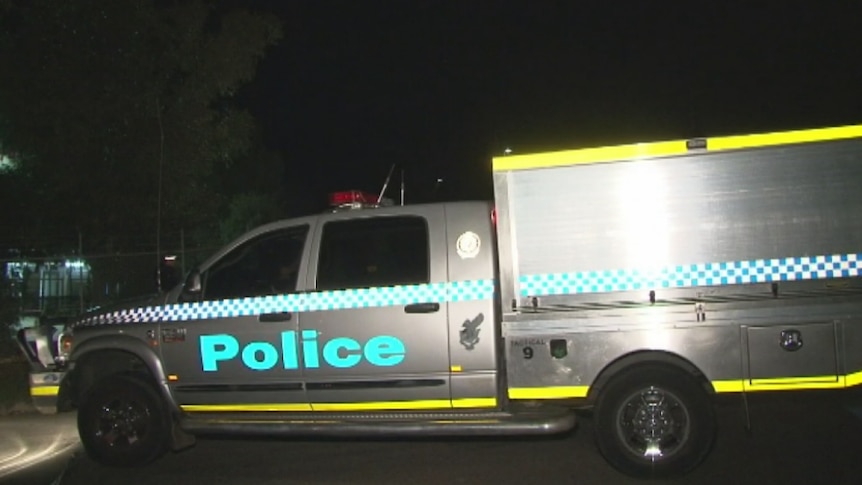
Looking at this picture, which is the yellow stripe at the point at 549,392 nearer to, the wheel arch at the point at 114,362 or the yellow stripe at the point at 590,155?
the yellow stripe at the point at 590,155

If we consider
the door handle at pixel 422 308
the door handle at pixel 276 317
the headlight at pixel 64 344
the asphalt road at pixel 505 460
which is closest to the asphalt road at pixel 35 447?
the asphalt road at pixel 505 460

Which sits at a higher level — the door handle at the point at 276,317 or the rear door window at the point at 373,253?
the rear door window at the point at 373,253

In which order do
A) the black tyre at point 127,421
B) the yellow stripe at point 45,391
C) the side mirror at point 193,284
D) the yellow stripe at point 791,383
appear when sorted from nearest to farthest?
1. the yellow stripe at point 791,383
2. the side mirror at point 193,284
3. the black tyre at point 127,421
4. the yellow stripe at point 45,391

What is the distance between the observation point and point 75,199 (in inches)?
496

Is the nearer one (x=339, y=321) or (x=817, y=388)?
(x=817, y=388)

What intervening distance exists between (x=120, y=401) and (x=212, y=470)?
93 centimetres

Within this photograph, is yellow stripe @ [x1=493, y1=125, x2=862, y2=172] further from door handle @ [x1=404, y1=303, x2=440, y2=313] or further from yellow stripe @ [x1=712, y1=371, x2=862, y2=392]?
yellow stripe @ [x1=712, y1=371, x2=862, y2=392]

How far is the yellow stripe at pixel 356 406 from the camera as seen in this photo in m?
5.64

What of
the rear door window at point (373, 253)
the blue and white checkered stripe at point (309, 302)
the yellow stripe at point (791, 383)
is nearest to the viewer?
the yellow stripe at point (791, 383)

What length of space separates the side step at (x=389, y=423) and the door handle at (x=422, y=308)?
2.52 ft

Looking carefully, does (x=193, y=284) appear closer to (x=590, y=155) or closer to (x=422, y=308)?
(x=422, y=308)

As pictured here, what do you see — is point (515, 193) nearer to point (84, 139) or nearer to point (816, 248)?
point (816, 248)

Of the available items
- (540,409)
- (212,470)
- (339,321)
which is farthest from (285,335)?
(540,409)

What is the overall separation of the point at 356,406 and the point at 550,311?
1.66 metres
